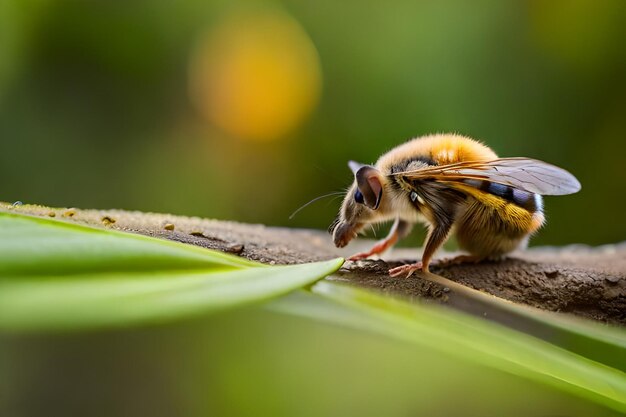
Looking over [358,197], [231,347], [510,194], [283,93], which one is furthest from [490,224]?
[283,93]

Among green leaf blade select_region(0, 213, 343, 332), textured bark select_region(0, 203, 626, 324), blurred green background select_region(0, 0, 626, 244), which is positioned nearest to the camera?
green leaf blade select_region(0, 213, 343, 332)

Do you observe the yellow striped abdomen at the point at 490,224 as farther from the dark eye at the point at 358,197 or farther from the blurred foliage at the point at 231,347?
the blurred foliage at the point at 231,347

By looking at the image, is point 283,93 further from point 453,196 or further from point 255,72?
point 453,196

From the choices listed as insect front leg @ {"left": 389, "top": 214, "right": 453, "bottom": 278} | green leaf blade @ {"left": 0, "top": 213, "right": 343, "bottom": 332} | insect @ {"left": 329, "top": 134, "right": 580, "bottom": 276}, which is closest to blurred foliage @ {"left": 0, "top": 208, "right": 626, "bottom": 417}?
green leaf blade @ {"left": 0, "top": 213, "right": 343, "bottom": 332}

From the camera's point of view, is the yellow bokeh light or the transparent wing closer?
the transparent wing

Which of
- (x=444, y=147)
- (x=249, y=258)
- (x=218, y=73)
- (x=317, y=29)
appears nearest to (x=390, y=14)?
(x=317, y=29)

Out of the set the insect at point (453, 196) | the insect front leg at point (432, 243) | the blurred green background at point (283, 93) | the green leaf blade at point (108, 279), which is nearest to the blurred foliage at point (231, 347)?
the green leaf blade at point (108, 279)

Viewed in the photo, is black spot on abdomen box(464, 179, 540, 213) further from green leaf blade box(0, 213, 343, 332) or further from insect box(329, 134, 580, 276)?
green leaf blade box(0, 213, 343, 332)
